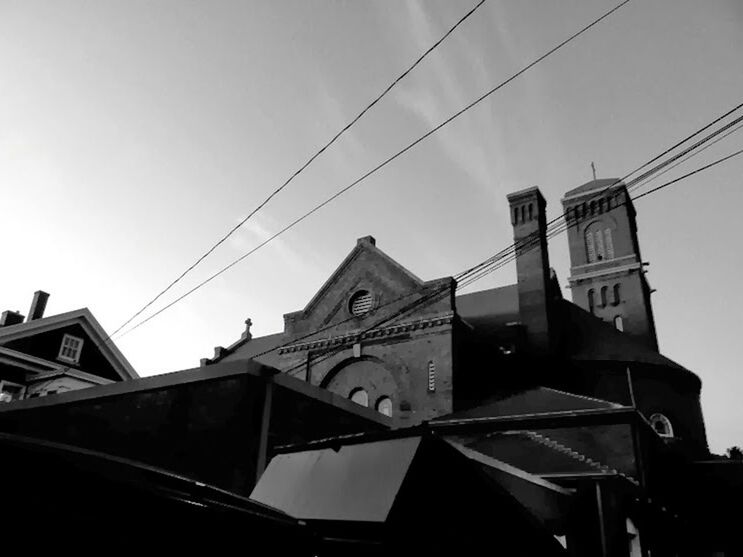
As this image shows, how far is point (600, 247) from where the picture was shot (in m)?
38.8

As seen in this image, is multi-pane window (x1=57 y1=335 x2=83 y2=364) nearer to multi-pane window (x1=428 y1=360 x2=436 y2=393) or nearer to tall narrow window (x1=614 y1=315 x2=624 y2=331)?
multi-pane window (x1=428 y1=360 x2=436 y2=393)

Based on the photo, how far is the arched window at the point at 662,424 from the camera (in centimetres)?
2512


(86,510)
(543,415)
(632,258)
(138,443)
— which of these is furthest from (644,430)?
(632,258)

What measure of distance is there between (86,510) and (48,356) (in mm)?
25293

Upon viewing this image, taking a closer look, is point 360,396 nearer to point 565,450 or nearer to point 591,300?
point 565,450

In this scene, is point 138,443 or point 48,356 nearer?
point 138,443

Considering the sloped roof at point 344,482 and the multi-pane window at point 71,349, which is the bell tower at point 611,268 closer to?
the multi-pane window at point 71,349

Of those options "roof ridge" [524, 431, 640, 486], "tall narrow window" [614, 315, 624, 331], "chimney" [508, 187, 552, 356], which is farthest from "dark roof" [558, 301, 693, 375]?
"roof ridge" [524, 431, 640, 486]

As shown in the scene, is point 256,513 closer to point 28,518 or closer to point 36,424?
point 28,518

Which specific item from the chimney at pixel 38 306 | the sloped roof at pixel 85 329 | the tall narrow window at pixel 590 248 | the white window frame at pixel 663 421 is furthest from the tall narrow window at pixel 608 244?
the chimney at pixel 38 306

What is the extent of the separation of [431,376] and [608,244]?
2373 cm

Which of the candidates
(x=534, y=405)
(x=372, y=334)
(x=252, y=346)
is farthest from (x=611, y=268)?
(x=252, y=346)

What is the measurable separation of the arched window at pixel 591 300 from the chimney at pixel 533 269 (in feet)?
37.0

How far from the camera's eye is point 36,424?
416 inches
